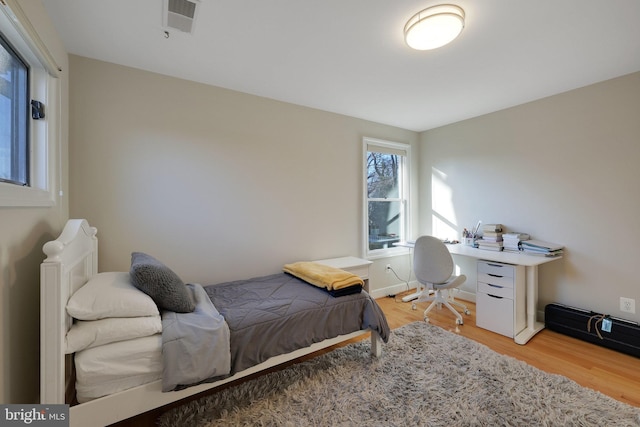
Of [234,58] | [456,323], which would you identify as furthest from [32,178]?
[456,323]

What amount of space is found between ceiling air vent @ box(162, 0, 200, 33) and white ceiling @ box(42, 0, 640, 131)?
45 mm

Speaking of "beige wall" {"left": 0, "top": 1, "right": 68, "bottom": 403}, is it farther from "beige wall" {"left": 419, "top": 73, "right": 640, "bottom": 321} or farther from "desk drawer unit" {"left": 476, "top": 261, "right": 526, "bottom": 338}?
"beige wall" {"left": 419, "top": 73, "right": 640, "bottom": 321}

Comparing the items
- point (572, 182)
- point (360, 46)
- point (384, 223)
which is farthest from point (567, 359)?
point (360, 46)

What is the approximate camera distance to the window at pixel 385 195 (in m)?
3.78

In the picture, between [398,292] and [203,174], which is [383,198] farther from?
[203,174]

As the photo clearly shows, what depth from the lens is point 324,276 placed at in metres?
2.27

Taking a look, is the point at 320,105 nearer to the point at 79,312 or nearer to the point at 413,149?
the point at 413,149

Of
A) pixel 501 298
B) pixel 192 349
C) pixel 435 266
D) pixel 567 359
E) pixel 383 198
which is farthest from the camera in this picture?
pixel 383 198

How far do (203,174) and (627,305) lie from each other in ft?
13.4

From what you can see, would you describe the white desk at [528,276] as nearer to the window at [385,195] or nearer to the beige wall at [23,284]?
the window at [385,195]

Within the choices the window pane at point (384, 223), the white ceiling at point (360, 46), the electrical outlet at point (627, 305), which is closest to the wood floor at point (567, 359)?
the electrical outlet at point (627, 305)

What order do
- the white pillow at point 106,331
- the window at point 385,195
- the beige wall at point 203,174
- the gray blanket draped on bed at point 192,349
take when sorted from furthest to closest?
the window at point 385,195 < the beige wall at point 203,174 < the gray blanket draped on bed at point 192,349 < the white pillow at point 106,331

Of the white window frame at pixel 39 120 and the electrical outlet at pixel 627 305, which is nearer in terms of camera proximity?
the white window frame at pixel 39 120

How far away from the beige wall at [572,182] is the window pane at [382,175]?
3.09 ft
